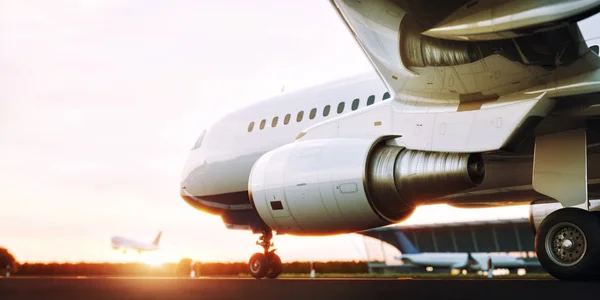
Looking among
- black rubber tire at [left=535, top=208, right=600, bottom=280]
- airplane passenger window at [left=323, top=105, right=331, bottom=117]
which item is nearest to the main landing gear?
airplane passenger window at [left=323, top=105, right=331, bottom=117]

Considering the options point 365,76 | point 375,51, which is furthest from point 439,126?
point 365,76

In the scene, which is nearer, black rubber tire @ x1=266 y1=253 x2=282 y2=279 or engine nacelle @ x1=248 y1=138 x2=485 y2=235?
engine nacelle @ x1=248 y1=138 x2=485 y2=235

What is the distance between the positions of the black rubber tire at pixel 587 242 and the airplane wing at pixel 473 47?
1.55 m

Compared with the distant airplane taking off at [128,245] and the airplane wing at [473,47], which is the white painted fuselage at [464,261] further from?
the airplane wing at [473,47]

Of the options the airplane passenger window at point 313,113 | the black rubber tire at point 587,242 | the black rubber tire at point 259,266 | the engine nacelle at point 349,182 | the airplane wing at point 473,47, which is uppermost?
the airplane passenger window at point 313,113

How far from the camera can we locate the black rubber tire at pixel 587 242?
824 cm

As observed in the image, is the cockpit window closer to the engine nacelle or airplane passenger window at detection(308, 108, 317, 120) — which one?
airplane passenger window at detection(308, 108, 317, 120)

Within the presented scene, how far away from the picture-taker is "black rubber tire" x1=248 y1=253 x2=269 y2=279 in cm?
1358

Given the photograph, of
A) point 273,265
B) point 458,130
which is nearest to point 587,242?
point 458,130

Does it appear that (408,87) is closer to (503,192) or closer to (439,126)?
(439,126)

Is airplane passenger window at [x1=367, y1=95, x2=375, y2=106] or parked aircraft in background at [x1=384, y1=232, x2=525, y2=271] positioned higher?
airplane passenger window at [x1=367, y1=95, x2=375, y2=106]

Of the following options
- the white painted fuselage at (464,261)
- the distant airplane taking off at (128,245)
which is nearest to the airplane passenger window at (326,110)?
the white painted fuselage at (464,261)

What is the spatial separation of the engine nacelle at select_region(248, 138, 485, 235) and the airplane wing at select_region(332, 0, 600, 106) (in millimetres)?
863

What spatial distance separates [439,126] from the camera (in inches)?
348
